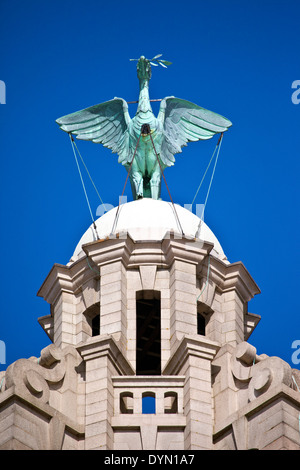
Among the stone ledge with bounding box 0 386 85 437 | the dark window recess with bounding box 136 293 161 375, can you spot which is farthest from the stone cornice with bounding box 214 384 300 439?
the dark window recess with bounding box 136 293 161 375

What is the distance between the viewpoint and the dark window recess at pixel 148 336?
63.7 meters

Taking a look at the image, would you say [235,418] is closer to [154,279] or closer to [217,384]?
[217,384]

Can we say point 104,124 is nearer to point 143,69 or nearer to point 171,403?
point 143,69

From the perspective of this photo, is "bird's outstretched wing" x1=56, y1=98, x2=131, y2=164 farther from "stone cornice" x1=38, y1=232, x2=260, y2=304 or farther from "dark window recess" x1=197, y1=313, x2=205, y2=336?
"dark window recess" x1=197, y1=313, x2=205, y2=336

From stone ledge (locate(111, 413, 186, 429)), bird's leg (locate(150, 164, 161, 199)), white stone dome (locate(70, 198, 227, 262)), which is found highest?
bird's leg (locate(150, 164, 161, 199))

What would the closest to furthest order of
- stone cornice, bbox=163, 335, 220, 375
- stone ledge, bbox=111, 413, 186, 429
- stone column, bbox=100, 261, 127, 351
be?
stone ledge, bbox=111, 413, 186, 429
stone cornice, bbox=163, 335, 220, 375
stone column, bbox=100, 261, 127, 351

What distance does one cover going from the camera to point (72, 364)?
191 feet

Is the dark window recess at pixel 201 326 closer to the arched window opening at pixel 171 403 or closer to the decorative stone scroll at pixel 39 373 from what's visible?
the arched window opening at pixel 171 403

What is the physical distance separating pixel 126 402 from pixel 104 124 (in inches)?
423

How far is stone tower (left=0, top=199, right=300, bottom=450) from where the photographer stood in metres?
55.7

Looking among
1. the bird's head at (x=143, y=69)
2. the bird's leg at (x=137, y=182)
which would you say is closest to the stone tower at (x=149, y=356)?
the bird's leg at (x=137, y=182)

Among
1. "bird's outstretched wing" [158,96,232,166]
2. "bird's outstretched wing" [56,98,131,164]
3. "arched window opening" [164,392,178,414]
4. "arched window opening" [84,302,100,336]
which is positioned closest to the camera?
"arched window opening" [164,392,178,414]

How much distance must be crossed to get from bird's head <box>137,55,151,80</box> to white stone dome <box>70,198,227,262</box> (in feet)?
15.2
